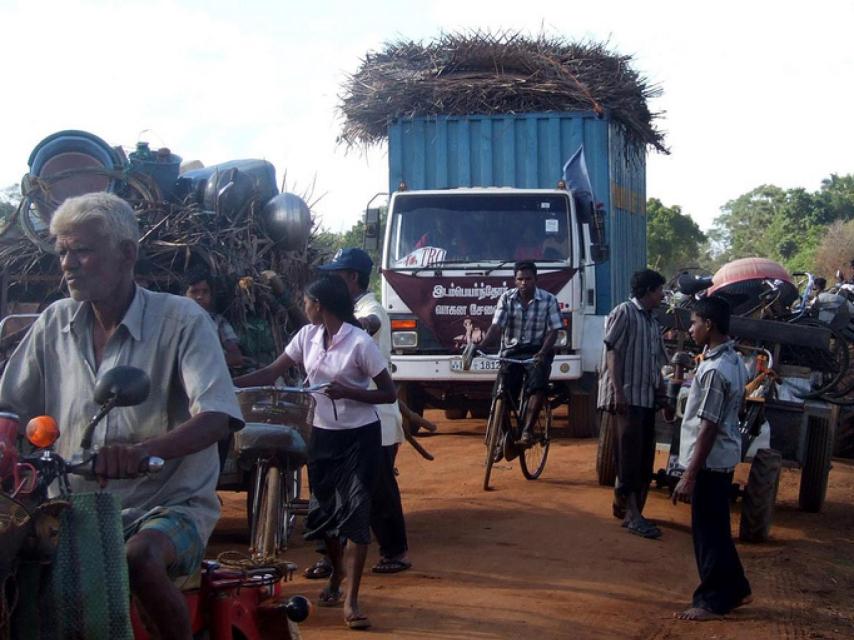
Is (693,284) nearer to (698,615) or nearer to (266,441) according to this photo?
(698,615)

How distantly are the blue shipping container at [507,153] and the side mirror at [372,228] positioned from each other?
156 cm

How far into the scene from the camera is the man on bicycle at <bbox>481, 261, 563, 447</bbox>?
31.9ft

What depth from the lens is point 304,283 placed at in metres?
10.0

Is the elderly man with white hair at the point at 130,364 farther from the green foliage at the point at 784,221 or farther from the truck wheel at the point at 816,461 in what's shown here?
the green foliage at the point at 784,221

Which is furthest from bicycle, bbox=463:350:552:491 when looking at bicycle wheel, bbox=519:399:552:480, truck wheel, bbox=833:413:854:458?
truck wheel, bbox=833:413:854:458

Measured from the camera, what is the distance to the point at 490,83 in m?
14.5

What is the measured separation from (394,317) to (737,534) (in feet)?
16.2

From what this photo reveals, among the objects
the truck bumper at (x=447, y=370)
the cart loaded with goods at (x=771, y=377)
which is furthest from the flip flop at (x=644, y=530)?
the truck bumper at (x=447, y=370)

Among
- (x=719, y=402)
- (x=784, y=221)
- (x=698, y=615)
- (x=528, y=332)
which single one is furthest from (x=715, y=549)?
(x=784, y=221)

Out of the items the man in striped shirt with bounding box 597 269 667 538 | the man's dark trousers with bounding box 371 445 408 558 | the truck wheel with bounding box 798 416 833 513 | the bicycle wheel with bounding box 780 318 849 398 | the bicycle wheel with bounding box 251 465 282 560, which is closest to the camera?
the bicycle wheel with bounding box 251 465 282 560

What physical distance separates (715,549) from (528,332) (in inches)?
148

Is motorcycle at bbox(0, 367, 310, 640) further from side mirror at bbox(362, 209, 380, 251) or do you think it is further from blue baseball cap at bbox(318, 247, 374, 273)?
side mirror at bbox(362, 209, 380, 251)

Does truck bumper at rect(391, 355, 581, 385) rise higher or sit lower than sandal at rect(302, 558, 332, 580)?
higher

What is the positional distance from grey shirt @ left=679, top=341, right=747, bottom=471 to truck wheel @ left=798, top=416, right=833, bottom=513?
293 centimetres
